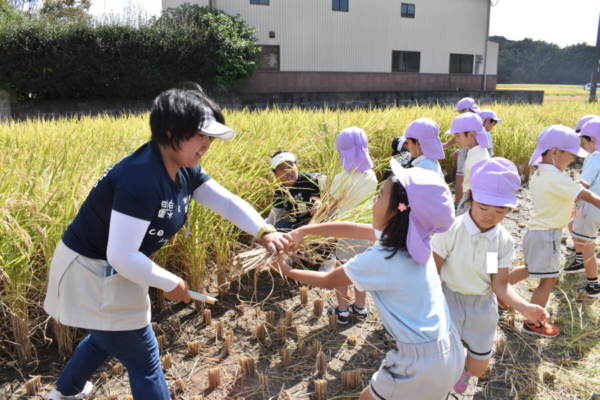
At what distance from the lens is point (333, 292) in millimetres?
3465

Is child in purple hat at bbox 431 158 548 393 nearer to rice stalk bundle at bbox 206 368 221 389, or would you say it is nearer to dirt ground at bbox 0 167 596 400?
dirt ground at bbox 0 167 596 400

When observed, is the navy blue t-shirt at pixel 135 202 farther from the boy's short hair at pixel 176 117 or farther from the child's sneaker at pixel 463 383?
the child's sneaker at pixel 463 383

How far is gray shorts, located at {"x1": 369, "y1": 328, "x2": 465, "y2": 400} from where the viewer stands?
1747mm

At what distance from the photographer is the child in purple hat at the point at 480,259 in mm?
2281

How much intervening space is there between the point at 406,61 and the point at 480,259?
850 inches

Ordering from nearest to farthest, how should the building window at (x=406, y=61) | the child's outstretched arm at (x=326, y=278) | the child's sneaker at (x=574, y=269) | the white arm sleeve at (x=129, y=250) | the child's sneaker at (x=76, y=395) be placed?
the white arm sleeve at (x=129, y=250) → the child's outstretched arm at (x=326, y=278) → the child's sneaker at (x=76, y=395) → the child's sneaker at (x=574, y=269) → the building window at (x=406, y=61)

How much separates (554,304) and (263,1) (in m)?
17.9

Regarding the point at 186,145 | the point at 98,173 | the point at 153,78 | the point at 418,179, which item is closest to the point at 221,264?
the point at 98,173

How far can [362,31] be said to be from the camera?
2080 cm

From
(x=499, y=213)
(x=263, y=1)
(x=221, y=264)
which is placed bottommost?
(x=221, y=264)

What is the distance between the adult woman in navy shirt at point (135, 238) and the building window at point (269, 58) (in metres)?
18.1

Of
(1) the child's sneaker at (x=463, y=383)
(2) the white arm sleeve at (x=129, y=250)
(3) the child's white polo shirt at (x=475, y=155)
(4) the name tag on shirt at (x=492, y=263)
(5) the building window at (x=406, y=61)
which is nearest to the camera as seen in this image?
(2) the white arm sleeve at (x=129, y=250)

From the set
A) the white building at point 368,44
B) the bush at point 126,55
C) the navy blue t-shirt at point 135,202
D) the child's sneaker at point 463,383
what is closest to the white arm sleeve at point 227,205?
the navy blue t-shirt at point 135,202

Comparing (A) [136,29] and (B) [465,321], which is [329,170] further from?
(A) [136,29]
